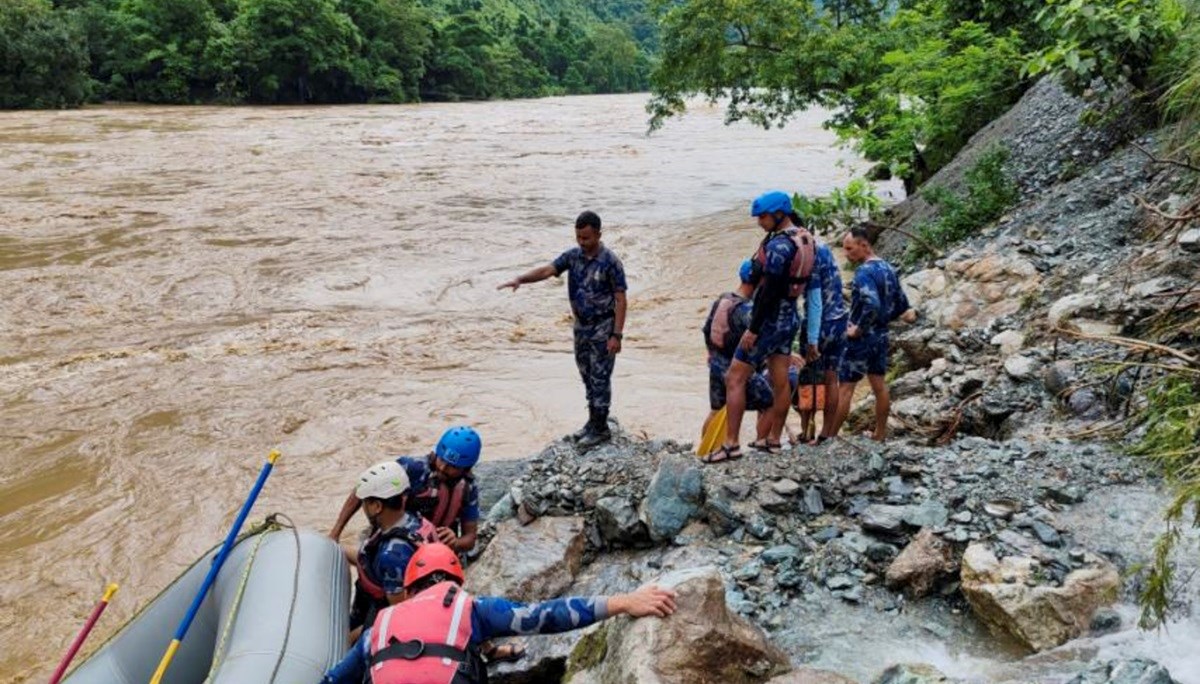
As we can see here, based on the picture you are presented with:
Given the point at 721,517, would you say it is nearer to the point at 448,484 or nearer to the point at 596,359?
the point at 448,484

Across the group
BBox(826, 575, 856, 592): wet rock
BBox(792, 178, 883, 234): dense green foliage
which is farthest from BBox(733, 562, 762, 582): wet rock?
BBox(792, 178, 883, 234): dense green foliage

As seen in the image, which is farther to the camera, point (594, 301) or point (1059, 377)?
point (594, 301)

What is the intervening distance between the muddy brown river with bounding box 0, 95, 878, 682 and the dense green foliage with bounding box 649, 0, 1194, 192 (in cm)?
269

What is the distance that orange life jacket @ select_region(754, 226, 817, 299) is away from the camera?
4590mm

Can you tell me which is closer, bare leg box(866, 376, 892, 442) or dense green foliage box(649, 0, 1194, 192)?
bare leg box(866, 376, 892, 442)

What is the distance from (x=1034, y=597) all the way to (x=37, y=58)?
45.1 m

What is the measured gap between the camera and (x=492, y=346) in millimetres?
10172

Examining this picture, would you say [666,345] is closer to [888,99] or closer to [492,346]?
[492,346]

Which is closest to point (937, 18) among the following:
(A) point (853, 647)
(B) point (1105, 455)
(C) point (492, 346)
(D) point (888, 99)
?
(D) point (888, 99)

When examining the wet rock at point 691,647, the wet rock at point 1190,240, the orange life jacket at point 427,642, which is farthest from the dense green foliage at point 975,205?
the orange life jacket at point 427,642

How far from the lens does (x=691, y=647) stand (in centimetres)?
288

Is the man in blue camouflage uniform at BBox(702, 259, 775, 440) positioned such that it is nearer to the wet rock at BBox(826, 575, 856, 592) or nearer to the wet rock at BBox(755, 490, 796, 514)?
the wet rock at BBox(755, 490, 796, 514)

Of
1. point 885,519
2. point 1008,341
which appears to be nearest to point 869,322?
point 1008,341

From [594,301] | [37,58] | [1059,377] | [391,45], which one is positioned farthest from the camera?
[391,45]
